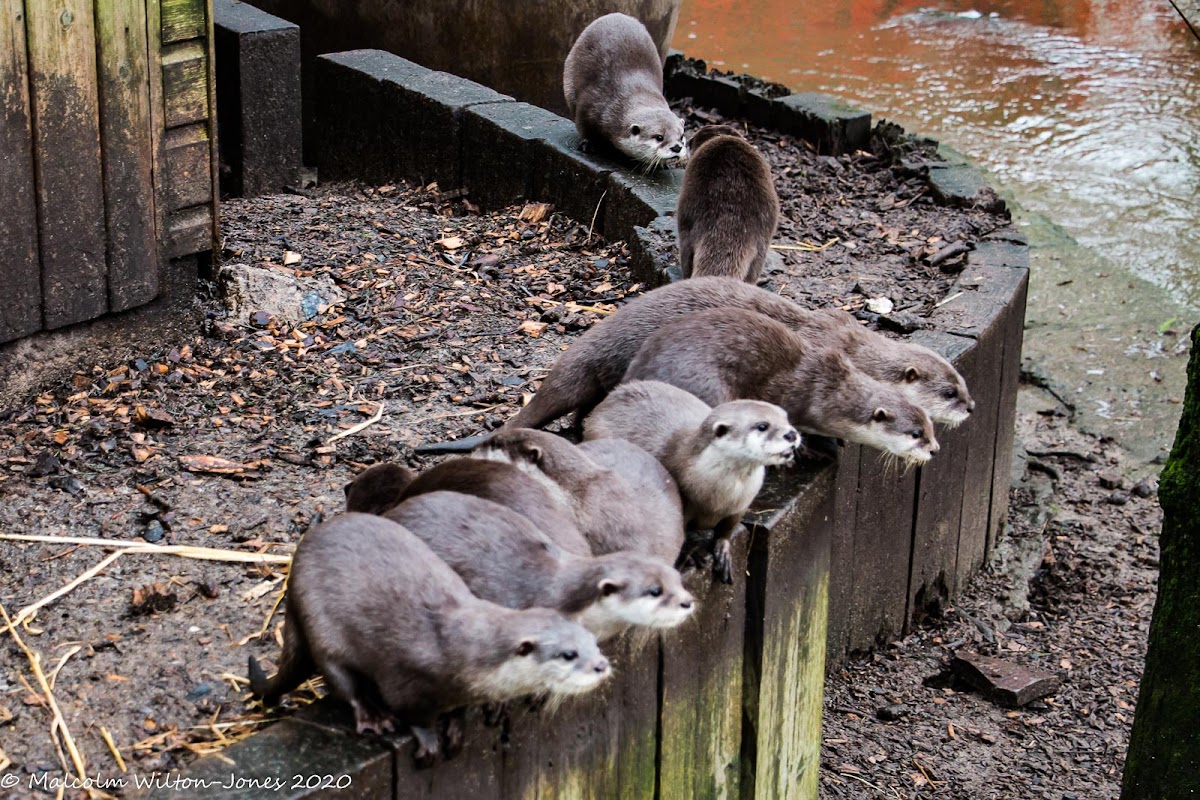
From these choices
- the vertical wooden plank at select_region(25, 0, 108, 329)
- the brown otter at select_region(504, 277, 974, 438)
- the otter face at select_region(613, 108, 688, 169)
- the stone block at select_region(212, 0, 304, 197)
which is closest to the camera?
the brown otter at select_region(504, 277, 974, 438)

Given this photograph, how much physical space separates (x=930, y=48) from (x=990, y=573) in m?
6.92

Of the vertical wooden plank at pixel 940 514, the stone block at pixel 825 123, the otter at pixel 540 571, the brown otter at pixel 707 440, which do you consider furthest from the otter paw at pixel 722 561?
the stone block at pixel 825 123

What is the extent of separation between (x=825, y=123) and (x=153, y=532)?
4526 millimetres

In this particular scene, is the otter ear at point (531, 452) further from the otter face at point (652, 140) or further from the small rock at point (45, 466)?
the otter face at point (652, 140)

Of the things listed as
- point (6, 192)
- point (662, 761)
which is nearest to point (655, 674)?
point (662, 761)

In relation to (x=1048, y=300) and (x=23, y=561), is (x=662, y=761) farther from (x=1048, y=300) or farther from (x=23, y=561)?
(x=1048, y=300)

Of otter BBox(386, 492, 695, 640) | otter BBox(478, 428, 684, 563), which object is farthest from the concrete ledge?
otter BBox(386, 492, 695, 640)

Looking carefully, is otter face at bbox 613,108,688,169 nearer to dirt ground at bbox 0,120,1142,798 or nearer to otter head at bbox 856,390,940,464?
dirt ground at bbox 0,120,1142,798

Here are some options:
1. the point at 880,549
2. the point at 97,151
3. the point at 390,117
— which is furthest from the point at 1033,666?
the point at 390,117

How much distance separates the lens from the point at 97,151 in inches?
171

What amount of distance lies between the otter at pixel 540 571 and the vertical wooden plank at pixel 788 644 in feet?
2.50

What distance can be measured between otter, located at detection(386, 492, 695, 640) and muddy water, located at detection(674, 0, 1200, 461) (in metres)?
4.61

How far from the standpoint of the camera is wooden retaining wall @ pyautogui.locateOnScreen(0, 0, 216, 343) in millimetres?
4094

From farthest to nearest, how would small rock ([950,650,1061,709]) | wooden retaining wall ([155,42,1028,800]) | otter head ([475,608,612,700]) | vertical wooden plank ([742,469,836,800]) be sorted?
small rock ([950,650,1061,709]), vertical wooden plank ([742,469,836,800]), wooden retaining wall ([155,42,1028,800]), otter head ([475,608,612,700])
